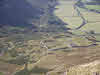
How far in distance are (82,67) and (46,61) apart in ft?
2.22

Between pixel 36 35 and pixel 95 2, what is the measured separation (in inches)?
51.0

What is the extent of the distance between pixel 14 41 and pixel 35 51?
43 cm

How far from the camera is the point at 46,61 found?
7.60 ft

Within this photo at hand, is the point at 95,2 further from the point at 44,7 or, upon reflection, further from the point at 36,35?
the point at 36,35

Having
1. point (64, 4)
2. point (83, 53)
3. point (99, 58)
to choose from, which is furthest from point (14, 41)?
point (99, 58)

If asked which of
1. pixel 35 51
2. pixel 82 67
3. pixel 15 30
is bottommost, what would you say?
pixel 82 67

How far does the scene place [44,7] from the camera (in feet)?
7.75

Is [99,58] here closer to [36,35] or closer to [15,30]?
[36,35]

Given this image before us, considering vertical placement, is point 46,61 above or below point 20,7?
below

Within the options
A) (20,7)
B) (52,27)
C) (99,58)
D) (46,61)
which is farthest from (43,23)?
(99,58)

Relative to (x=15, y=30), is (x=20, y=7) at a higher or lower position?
higher

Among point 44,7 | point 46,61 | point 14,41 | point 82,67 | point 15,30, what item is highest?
point 44,7

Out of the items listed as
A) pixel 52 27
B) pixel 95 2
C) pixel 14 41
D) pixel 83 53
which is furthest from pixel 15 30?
pixel 95 2

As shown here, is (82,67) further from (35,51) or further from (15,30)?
(15,30)
